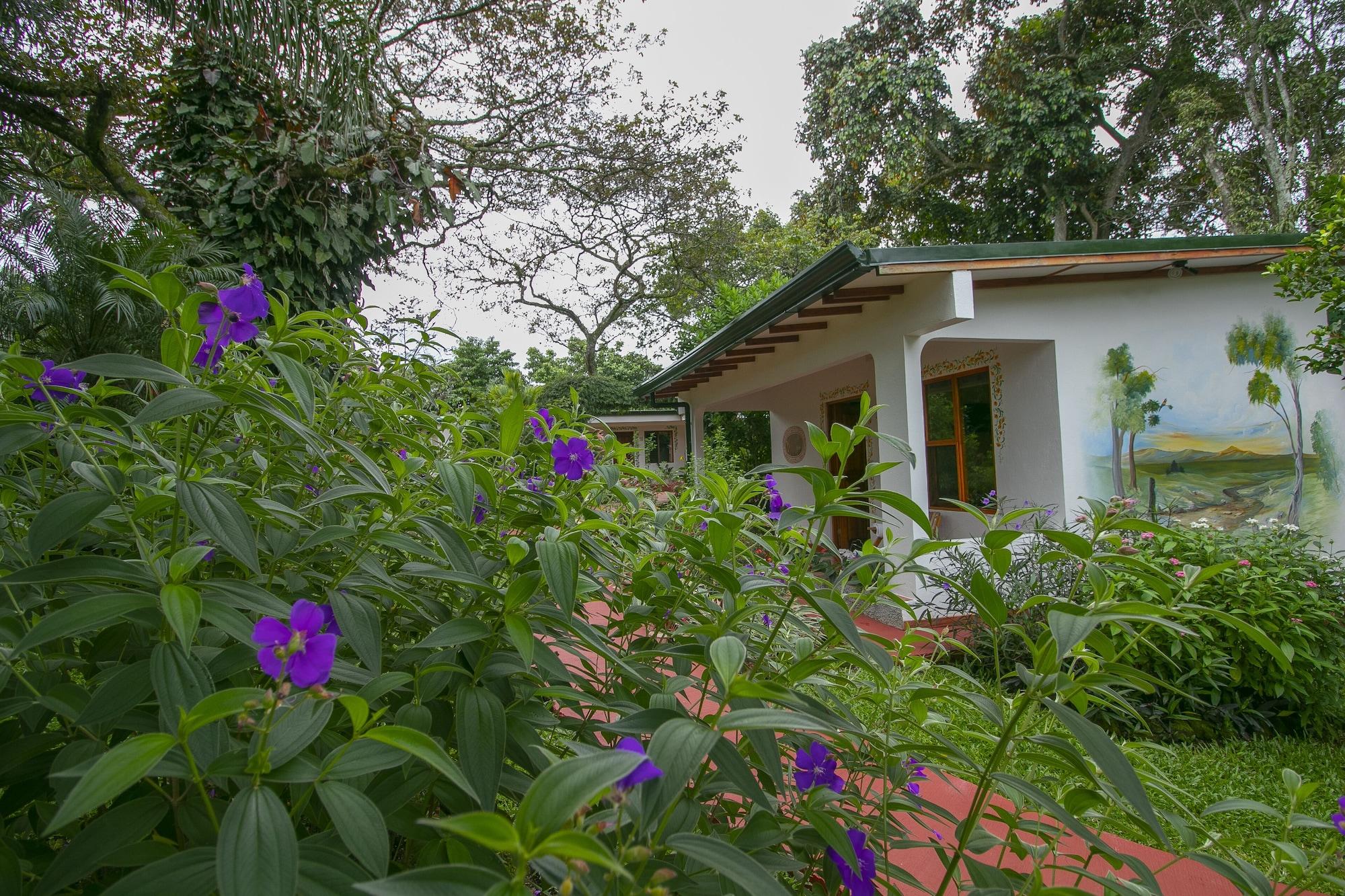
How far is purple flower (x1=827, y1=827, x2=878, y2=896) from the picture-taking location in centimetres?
71

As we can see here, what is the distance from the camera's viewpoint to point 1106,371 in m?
5.21

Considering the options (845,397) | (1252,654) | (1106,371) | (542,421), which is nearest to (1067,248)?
(1106,371)

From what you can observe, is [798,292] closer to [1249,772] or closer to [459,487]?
[1249,772]

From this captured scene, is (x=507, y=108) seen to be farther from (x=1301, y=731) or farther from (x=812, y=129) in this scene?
(x=1301, y=731)

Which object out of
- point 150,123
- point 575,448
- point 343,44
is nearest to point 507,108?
point 150,123

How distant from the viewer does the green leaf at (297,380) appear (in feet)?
2.22

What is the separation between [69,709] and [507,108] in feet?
39.5

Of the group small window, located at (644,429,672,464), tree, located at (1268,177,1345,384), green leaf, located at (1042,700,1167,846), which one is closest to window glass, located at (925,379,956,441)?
tree, located at (1268,177,1345,384)

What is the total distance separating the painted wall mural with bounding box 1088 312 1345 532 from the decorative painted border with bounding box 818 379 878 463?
2331 mm

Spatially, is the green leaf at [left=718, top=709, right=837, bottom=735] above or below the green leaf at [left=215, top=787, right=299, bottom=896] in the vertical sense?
above

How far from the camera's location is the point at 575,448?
1057 millimetres

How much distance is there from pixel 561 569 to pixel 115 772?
335 mm

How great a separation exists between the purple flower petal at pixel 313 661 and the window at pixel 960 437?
5.78m

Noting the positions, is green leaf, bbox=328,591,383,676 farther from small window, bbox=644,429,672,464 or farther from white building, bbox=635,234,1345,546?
small window, bbox=644,429,672,464
